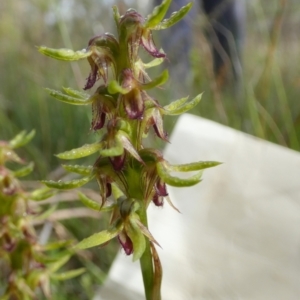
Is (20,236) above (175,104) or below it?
below

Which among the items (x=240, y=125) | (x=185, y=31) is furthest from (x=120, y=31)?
(x=185, y=31)

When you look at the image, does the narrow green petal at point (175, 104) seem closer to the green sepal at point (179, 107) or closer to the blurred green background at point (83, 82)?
the green sepal at point (179, 107)

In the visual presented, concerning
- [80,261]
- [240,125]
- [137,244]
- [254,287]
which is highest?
[137,244]

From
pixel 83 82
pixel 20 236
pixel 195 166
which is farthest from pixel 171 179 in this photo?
pixel 83 82

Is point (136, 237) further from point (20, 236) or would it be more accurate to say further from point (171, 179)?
point (20, 236)

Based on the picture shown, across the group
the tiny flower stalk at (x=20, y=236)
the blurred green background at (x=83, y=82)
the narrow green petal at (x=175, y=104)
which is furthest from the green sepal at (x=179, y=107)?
the blurred green background at (x=83, y=82)

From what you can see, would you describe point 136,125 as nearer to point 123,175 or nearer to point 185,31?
point 123,175
